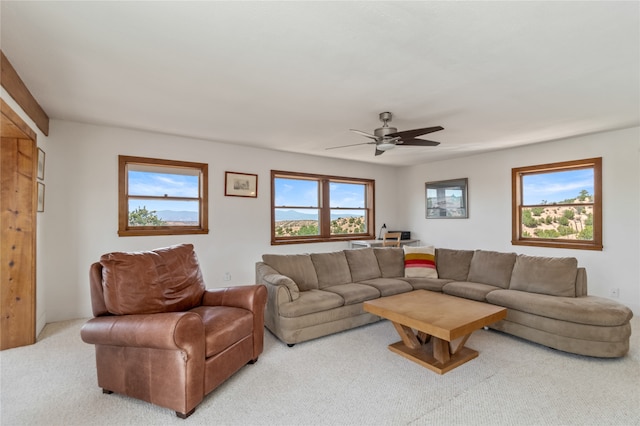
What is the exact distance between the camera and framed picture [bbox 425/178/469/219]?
5.88m

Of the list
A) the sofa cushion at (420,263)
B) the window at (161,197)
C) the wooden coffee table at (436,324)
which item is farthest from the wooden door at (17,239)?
the sofa cushion at (420,263)

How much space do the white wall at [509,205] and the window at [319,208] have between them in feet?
3.52

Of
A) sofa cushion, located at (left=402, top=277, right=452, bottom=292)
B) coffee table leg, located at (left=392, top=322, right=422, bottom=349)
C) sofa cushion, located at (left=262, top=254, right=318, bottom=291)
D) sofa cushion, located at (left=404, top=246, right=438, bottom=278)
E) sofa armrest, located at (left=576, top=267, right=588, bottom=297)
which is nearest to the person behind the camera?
coffee table leg, located at (left=392, top=322, right=422, bottom=349)

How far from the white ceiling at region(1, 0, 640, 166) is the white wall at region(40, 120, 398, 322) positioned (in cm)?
36

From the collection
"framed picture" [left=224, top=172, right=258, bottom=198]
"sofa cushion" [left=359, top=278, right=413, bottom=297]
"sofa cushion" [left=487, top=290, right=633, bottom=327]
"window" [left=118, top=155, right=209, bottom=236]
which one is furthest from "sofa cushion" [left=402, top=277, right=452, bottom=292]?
"window" [left=118, top=155, right=209, bottom=236]

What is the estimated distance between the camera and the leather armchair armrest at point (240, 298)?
2.71 metres

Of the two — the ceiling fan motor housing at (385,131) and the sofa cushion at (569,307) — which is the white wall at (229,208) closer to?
the sofa cushion at (569,307)

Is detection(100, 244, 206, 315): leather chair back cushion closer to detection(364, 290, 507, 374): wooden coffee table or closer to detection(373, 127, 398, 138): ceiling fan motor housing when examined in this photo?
detection(364, 290, 507, 374): wooden coffee table

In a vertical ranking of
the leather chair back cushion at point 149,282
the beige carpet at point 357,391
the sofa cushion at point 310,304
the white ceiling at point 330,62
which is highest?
the white ceiling at point 330,62

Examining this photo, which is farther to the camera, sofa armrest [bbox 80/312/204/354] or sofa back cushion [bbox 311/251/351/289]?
sofa back cushion [bbox 311/251/351/289]

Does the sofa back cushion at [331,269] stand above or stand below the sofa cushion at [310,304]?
above

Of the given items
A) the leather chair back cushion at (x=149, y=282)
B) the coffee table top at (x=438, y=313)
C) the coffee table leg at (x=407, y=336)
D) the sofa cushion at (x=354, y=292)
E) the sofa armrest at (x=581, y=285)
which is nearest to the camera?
the leather chair back cushion at (x=149, y=282)

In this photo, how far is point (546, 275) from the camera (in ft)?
11.4

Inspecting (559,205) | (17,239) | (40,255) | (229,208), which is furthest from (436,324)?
(40,255)
